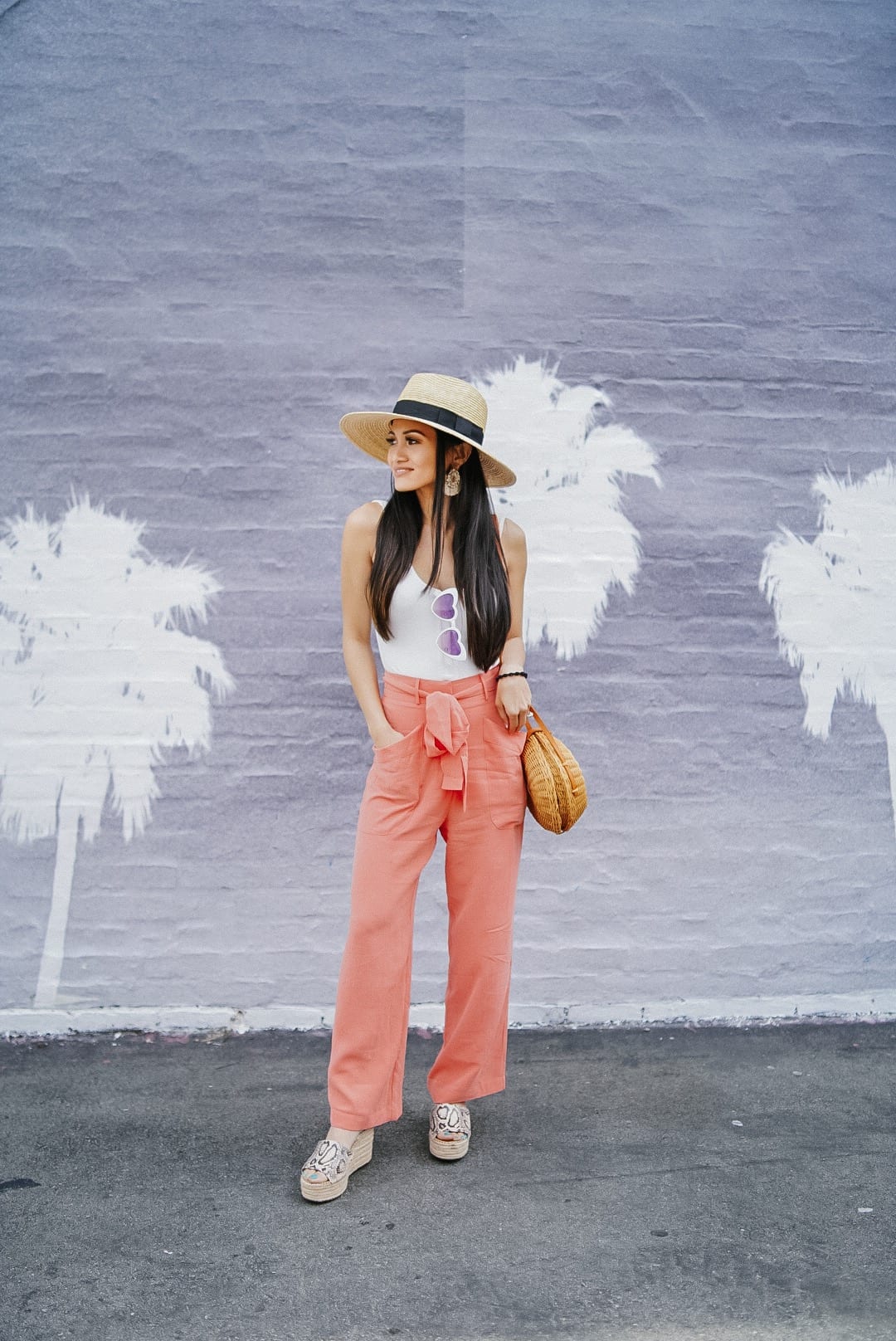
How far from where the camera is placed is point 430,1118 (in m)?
2.97

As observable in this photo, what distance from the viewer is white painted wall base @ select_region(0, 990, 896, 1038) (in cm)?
373

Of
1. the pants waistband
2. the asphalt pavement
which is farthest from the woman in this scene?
the asphalt pavement

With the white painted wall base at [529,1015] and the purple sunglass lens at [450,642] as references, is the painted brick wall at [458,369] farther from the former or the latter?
the purple sunglass lens at [450,642]

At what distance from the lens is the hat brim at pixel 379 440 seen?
2.84 m

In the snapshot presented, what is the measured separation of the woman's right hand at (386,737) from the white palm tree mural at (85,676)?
1.13 m

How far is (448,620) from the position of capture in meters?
2.82

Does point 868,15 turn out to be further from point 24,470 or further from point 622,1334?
point 622,1334

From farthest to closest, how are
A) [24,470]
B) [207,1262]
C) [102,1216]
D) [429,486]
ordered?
1. [24,470]
2. [429,486]
3. [102,1216]
4. [207,1262]

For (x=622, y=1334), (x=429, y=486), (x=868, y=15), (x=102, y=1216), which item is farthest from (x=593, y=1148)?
(x=868, y=15)

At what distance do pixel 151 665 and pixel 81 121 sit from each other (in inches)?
73.4

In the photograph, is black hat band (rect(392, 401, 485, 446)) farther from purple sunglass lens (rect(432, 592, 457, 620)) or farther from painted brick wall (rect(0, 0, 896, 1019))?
painted brick wall (rect(0, 0, 896, 1019))

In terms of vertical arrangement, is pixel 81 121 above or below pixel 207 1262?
above

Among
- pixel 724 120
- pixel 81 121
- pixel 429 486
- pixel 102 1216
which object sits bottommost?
pixel 102 1216

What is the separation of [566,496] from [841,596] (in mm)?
1063
